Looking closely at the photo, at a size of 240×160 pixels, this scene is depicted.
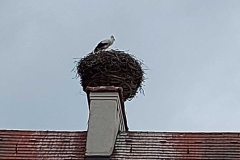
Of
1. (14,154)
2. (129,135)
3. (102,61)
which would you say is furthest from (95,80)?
(14,154)

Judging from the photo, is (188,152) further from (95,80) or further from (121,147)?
(95,80)

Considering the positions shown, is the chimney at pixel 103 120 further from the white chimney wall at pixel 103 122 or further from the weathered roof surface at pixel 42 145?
the weathered roof surface at pixel 42 145

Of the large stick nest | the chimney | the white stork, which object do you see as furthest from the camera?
the white stork

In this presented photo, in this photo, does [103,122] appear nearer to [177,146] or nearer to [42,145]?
[42,145]

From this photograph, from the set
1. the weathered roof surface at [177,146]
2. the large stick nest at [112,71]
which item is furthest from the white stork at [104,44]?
the weathered roof surface at [177,146]

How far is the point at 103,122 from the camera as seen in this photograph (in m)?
10.3

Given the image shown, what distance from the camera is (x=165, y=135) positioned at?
1070cm

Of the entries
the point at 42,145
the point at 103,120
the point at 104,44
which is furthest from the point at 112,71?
the point at 42,145

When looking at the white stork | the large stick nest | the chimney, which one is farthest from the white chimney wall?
the white stork

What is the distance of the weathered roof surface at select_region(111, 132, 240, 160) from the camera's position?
1007 cm

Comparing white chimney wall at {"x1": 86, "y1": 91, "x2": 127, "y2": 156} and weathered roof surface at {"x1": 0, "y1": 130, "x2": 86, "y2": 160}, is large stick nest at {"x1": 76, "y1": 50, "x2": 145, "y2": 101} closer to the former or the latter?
white chimney wall at {"x1": 86, "y1": 91, "x2": 127, "y2": 156}

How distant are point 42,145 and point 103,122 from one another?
935 millimetres

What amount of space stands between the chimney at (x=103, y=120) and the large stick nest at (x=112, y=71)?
1.97 feet

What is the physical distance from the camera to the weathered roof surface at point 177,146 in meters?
10.1
